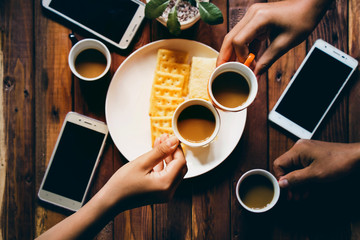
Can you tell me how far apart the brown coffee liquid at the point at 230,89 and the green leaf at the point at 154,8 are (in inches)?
14.2

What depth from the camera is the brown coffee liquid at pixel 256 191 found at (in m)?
1.26

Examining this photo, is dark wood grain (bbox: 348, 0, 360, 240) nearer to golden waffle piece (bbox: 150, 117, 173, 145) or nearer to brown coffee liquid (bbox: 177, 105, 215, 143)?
brown coffee liquid (bbox: 177, 105, 215, 143)

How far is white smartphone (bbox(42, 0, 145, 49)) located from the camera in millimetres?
1297

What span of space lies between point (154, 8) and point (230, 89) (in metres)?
0.45

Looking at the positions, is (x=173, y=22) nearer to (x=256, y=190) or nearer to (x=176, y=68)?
(x=176, y=68)

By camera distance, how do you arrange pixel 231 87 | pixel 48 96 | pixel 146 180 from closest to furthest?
pixel 146 180 → pixel 231 87 → pixel 48 96

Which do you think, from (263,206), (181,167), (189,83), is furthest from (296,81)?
(181,167)

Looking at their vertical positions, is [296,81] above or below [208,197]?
above

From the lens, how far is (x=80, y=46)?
127 centimetres

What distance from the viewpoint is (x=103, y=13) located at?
4.27 feet

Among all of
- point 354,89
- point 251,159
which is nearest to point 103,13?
point 251,159

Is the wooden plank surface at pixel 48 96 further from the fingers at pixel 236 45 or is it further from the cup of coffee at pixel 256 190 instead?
the cup of coffee at pixel 256 190

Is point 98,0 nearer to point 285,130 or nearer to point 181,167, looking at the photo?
point 181,167

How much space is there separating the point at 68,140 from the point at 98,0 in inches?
27.9
